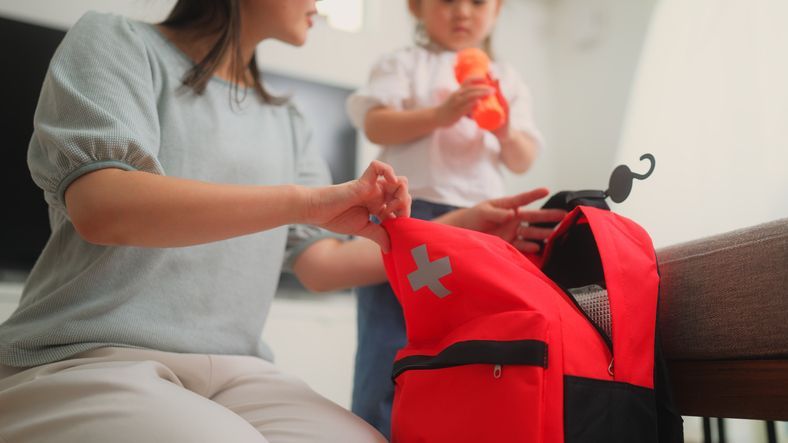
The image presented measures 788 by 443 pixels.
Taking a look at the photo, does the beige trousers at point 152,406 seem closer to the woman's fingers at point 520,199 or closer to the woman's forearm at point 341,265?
the woman's forearm at point 341,265

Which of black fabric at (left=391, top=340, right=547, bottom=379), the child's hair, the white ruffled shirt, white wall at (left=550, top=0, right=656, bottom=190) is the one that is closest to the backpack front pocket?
black fabric at (left=391, top=340, right=547, bottom=379)

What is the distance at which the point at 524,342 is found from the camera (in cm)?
60

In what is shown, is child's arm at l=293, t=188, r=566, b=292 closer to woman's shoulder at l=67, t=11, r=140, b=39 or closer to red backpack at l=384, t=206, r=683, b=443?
red backpack at l=384, t=206, r=683, b=443

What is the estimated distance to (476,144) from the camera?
1.15 metres

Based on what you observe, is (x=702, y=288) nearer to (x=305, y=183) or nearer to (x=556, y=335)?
(x=556, y=335)

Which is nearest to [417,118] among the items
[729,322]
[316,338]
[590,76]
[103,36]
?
[103,36]

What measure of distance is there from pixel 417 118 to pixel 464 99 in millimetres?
99

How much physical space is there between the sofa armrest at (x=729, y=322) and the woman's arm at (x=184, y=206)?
1.09 ft

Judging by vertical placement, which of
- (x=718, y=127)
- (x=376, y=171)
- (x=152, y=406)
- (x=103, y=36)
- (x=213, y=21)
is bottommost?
(x=152, y=406)

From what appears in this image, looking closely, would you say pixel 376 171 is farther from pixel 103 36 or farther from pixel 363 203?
pixel 103 36

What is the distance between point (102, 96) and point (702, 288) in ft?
2.19

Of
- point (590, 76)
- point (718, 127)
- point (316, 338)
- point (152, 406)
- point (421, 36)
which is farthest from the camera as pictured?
point (590, 76)

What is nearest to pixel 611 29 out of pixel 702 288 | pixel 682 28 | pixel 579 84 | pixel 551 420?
pixel 579 84

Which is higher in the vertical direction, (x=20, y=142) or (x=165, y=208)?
(x=20, y=142)
